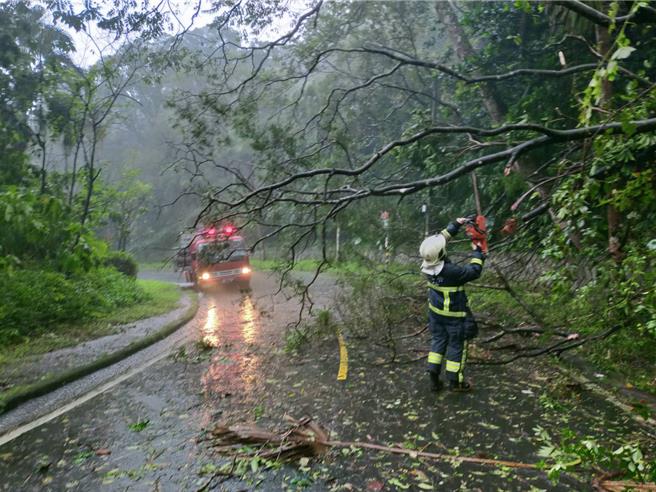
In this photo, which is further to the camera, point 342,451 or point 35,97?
point 35,97

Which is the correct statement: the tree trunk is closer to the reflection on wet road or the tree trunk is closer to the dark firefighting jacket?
the dark firefighting jacket

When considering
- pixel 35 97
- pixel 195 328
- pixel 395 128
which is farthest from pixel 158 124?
pixel 195 328

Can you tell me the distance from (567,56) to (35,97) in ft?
46.2

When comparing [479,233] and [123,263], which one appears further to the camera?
[123,263]

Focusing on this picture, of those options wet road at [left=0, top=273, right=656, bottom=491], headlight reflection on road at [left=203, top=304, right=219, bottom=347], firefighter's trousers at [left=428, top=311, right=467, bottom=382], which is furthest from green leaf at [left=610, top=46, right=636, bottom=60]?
headlight reflection on road at [left=203, top=304, right=219, bottom=347]

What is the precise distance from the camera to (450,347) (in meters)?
6.19

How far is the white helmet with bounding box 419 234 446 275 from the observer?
242 inches

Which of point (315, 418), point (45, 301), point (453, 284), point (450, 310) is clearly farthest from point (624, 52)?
point (45, 301)

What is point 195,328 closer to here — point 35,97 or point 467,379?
point 467,379

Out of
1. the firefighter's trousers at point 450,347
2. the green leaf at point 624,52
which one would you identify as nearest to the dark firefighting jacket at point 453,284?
the firefighter's trousers at point 450,347

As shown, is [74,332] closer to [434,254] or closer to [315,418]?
[315,418]

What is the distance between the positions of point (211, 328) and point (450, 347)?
23.3 ft

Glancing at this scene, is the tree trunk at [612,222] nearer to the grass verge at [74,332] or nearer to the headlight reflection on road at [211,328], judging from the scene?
the headlight reflection on road at [211,328]

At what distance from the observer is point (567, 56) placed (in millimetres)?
12422
